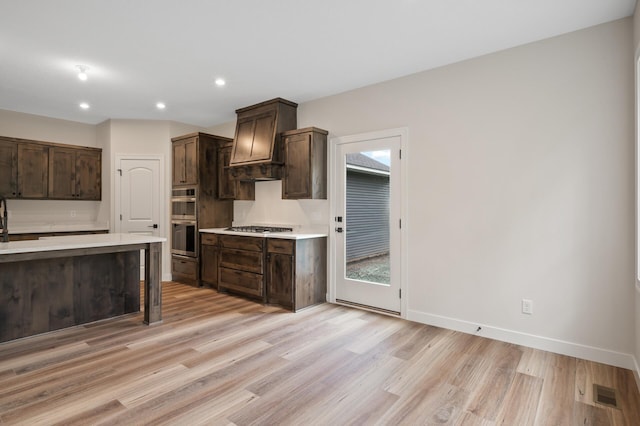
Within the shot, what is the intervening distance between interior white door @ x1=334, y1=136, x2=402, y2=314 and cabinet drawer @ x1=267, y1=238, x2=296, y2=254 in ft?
2.16

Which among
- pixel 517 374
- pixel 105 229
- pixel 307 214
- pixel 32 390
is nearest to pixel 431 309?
pixel 517 374

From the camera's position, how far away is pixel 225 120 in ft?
19.7

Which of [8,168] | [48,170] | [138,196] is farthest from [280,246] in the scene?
[8,168]

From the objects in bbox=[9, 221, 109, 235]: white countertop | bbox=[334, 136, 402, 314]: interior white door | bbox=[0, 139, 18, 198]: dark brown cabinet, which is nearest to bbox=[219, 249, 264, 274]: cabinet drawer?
bbox=[334, 136, 402, 314]: interior white door

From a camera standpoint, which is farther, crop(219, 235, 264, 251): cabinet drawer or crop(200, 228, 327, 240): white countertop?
crop(219, 235, 264, 251): cabinet drawer

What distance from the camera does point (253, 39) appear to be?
3166 mm

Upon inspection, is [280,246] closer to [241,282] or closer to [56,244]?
[241,282]

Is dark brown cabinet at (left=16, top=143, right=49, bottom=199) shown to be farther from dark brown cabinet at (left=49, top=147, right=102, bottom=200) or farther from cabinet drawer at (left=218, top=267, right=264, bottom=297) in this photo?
cabinet drawer at (left=218, top=267, right=264, bottom=297)

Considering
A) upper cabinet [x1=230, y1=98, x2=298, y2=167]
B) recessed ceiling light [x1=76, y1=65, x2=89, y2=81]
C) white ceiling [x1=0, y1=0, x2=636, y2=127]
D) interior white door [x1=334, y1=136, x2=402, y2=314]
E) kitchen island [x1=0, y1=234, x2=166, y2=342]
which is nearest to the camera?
white ceiling [x1=0, y1=0, x2=636, y2=127]

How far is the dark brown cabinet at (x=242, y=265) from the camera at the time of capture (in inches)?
178

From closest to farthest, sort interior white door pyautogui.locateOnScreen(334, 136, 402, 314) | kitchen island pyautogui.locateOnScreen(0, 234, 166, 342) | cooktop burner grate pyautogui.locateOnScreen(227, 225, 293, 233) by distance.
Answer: kitchen island pyautogui.locateOnScreen(0, 234, 166, 342) < interior white door pyautogui.locateOnScreen(334, 136, 402, 314) < cooktop burner grate pyautogui.locateOnScreen(227, 225, 293, 233)

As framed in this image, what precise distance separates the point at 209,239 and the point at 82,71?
8.49 feet

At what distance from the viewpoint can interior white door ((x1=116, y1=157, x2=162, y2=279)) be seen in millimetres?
5816

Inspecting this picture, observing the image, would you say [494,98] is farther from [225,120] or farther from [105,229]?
[105,229]
